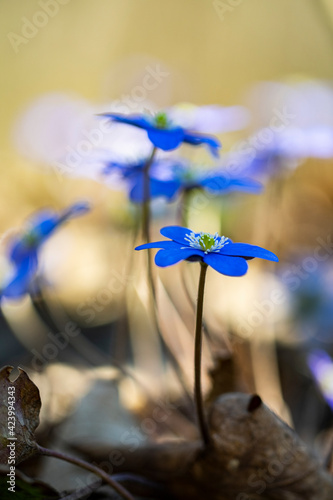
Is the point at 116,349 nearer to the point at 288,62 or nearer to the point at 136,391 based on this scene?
the point at 136,391

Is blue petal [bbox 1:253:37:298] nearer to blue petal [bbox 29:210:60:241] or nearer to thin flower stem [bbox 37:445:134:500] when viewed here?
blue petal [bbox 29:210:60:241]

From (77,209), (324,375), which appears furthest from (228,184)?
(324,375)

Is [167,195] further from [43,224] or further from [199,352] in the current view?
[199,352]

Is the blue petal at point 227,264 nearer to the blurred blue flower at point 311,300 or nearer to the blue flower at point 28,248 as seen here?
the blue flower at point 28,248

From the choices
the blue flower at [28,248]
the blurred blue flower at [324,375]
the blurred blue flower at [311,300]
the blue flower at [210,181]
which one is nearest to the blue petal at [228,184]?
the blue flower at [210,181]

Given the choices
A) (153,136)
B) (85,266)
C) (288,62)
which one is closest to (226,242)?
(153,136)

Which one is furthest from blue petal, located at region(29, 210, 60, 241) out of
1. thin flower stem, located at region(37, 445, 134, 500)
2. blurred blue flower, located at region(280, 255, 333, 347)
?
blurred blue flower, located at region(280, 255, 333, 347)
